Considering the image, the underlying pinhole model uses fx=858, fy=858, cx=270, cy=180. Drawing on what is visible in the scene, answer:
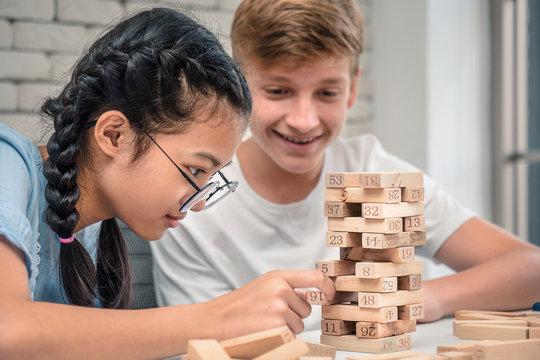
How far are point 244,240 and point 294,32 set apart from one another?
1.87 feet

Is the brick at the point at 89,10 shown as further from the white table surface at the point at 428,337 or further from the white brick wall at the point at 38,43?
the white table surface at the point at 428,337

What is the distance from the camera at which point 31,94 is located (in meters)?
2.82

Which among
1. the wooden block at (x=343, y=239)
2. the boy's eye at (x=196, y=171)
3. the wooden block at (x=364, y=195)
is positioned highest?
the boy's eye at (x=196, y=171)

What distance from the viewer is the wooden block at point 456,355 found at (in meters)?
1.34

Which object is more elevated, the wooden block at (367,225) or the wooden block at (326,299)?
the wooden block at (367,225)

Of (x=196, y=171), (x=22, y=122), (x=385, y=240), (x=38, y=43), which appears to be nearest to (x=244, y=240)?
(x=196, y=171)

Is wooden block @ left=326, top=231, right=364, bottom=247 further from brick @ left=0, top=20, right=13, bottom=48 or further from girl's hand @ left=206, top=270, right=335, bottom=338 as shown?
brick @ left=0, top=20, right=13, bottom=48

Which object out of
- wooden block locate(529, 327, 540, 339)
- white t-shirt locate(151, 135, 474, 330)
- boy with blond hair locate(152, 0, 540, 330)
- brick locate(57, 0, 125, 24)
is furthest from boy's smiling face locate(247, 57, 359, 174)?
brick locate(57, 0, 125, 24)

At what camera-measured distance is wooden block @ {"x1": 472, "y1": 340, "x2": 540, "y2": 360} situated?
1.37 metres

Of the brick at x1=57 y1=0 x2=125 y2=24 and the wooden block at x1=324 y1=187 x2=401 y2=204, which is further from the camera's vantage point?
the brick at x1=57 y1=0 x2=125 y2=24

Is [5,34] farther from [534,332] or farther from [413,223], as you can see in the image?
[534,332]

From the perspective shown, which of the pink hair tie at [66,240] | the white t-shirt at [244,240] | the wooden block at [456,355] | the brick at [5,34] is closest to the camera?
the wooden block at [456,355]

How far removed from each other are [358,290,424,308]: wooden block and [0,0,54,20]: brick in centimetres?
173

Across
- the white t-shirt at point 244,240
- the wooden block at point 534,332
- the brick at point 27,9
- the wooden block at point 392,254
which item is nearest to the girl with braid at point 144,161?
the wooden block at point 392,254
